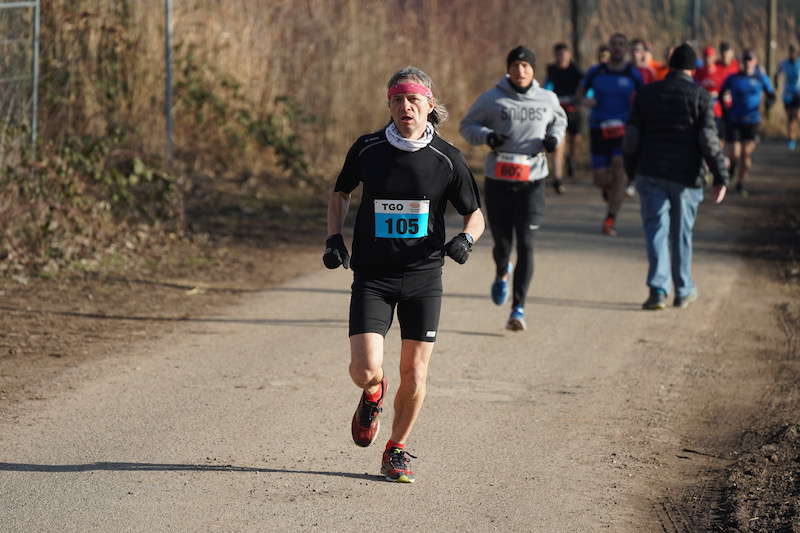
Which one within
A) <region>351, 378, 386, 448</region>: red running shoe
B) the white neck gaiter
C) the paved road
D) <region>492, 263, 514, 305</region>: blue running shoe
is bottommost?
the paved road

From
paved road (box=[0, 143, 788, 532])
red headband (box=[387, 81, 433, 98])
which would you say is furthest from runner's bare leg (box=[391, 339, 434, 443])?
red headband (box=[387, 81, 433, 98])

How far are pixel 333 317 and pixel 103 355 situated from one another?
76.9 inches

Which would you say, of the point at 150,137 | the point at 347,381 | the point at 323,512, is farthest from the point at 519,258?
the point at 150,137

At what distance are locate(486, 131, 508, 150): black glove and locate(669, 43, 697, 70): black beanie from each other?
1788mm

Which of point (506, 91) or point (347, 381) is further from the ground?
point (506, 91)

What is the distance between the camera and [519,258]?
9078mm

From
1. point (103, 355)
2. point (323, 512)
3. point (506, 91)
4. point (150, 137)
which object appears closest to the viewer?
point (323, 512)

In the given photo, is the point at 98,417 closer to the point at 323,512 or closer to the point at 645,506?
the point at 323,512

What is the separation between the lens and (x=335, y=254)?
5367mm

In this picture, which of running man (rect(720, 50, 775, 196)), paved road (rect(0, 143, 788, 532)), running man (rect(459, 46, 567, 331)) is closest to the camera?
paved road (rect(0, 143, 788, 532))

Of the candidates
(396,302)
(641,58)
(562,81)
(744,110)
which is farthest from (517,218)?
(744,110)

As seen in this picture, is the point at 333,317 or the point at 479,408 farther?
the point at 333,317

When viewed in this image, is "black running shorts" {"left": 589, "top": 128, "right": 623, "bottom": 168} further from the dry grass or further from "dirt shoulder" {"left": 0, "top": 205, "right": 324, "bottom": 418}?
the dry grass

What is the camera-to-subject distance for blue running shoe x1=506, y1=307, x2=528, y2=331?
8914 millimetres
